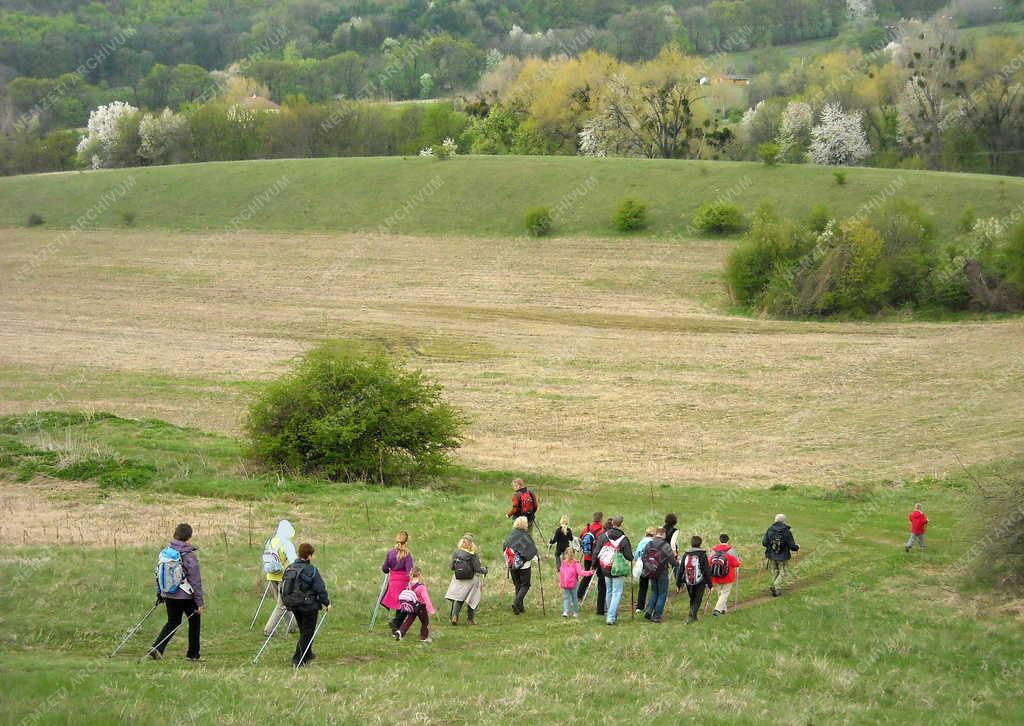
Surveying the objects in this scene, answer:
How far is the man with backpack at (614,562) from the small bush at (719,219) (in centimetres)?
5599

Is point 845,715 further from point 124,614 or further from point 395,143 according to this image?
point 395,143

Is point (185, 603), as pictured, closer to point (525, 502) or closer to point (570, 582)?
point (570, 582)

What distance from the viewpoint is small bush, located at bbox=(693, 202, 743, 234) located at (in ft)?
227

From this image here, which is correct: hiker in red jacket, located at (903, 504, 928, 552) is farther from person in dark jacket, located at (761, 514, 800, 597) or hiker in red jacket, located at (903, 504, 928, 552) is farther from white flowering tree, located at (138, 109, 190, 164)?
white flowering tree, located at (138, 109, 190, 164)

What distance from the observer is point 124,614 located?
14.1m

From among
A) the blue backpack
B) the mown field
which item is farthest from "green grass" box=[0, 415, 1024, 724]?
the blue backpack

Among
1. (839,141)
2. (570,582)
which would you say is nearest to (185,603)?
(570,582)

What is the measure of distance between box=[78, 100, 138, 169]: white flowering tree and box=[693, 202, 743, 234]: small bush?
67929 millimetres

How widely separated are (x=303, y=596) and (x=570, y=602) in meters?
4.45

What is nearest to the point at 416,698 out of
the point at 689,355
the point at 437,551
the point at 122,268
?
the point at 437,551

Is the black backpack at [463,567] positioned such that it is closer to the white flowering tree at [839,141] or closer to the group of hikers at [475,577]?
the group of hikers at [475,577]

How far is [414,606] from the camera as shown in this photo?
13.8 m

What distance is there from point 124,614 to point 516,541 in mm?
5294

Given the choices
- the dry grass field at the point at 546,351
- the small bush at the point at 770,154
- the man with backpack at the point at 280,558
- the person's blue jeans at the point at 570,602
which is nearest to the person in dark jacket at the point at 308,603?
the man with backpack at the point at 280,558
